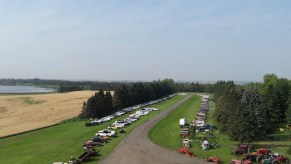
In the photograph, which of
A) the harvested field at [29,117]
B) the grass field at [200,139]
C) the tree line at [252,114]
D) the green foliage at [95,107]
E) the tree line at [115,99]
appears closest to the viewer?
the grass field at [200,139]

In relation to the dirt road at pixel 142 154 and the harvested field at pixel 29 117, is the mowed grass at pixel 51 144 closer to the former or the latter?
the dirt road at pixel 142 154

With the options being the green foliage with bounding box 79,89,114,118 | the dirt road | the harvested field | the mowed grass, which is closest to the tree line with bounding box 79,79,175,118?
the green foliage with bounding box 79,89,114,118

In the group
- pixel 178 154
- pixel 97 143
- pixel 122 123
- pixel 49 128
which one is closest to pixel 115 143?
pixel 97 143

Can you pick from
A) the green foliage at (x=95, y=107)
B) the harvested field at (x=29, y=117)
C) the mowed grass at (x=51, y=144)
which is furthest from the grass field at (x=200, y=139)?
the harvested field at (x=29, y=117)

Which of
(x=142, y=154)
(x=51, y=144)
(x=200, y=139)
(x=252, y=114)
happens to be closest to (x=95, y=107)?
(x=51, y=144)

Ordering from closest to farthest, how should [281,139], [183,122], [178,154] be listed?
[178,154]
[281,139]
[183,122]

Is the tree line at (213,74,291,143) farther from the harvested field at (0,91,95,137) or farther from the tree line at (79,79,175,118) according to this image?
the harvested field at (0,91,95,137)

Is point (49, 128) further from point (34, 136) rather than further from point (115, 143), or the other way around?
point (115, 143)

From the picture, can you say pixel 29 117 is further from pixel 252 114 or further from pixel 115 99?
pixel 252 114

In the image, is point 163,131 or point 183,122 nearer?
point 163,131
